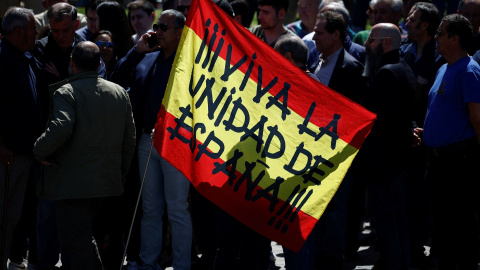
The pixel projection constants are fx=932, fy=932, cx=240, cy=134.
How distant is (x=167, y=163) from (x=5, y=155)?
1375mm

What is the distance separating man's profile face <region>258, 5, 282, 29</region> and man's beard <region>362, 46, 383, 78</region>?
6.41ft

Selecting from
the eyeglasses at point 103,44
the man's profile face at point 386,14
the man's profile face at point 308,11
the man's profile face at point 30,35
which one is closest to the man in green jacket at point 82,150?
the man's profile face at point 30,35

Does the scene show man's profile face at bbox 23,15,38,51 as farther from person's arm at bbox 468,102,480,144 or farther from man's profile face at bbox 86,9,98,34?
person's arm at bbox 468,102,480,144

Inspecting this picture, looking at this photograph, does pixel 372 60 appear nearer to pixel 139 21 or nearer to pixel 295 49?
pixel 295 49

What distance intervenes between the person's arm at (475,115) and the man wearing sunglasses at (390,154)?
2.31 ft

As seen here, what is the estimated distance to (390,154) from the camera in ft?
26.2

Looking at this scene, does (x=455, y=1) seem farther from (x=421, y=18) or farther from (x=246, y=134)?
(x=246, y=134)

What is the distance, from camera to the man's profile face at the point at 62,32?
894 cm

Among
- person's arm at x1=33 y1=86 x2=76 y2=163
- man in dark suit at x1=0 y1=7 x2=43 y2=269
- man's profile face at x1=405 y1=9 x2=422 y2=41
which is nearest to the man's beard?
man's profile face at x1=405 y1=9 x2=422 y2=41

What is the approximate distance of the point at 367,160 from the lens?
26.4 ft

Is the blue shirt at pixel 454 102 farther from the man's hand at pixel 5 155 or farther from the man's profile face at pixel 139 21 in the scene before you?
the man's profile face at pixel 139 21

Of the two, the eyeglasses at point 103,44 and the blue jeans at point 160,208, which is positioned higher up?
the eyeglasses at point 103,44

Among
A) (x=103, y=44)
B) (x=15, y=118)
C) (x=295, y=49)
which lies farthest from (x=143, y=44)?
(x=295, y=49)

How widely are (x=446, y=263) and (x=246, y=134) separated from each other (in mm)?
2296
